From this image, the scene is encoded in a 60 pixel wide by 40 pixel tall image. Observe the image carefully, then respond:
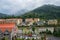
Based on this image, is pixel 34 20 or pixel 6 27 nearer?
pixel 6 27

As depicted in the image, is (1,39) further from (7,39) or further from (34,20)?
(34,20)

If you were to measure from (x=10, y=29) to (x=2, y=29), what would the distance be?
373 mm

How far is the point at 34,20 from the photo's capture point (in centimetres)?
1524

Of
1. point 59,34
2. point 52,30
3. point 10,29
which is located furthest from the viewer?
point 52,30

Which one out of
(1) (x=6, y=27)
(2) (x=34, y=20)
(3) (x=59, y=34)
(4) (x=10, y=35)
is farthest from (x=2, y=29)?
(2) (x=34, y=20)

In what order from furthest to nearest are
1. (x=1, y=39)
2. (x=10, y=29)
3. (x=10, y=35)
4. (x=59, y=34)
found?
1. (x=59, y=34)
2. (x=10, y=29)
3. (x=10, y=35)
4. (x=1, y=39)

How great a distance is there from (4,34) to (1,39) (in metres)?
0.93

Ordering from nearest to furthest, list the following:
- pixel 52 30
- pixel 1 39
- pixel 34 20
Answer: pixel 1 39, pixel 52 30, pixel 34 20

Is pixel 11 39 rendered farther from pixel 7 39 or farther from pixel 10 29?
pixel 10 29

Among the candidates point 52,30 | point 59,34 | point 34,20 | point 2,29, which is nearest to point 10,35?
point 2,29

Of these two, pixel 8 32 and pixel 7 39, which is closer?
pixel 7 39

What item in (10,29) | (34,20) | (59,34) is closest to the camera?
(10,29)

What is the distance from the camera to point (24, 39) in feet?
22.3

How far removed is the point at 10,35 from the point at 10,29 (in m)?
0.54
